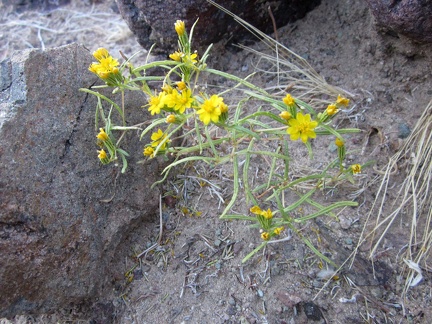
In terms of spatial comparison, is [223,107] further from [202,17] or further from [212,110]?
[202,17]

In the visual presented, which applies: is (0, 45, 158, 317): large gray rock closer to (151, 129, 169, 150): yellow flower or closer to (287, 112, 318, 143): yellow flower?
(151, 129, 169, 150): yellow flower

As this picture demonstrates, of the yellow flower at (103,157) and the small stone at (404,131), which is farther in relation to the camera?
the small stone at (404,131)

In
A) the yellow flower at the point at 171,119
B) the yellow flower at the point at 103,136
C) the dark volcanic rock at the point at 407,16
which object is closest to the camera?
the yellow flower at the point at 171,119

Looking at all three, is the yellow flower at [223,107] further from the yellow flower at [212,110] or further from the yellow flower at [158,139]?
the yellow flower at [158,139]

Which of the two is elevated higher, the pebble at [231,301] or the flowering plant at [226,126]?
the flowering plant at [226,126]

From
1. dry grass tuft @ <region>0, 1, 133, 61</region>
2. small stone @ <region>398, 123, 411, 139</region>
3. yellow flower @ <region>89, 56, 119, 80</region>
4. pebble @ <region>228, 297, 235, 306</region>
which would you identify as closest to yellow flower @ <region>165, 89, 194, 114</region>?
yellow flower @ <region>89, 56, 119, 80</region>

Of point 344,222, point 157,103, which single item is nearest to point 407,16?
point 344,222

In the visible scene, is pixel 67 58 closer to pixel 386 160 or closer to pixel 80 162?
pixel 80 162

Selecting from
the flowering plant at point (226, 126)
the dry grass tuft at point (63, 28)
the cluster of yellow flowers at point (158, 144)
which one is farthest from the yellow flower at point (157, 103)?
the dry grass tuft at point (63, 28)
